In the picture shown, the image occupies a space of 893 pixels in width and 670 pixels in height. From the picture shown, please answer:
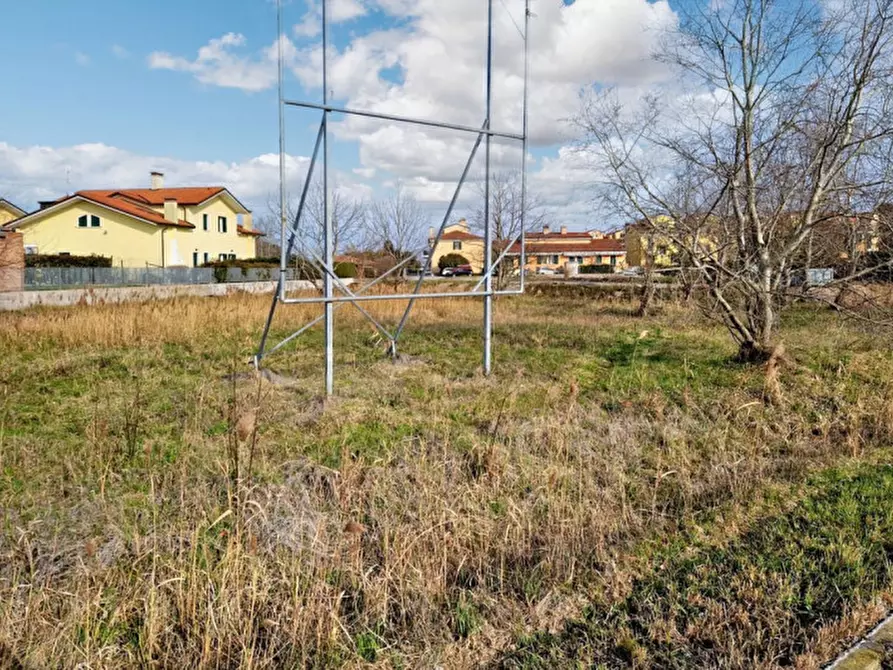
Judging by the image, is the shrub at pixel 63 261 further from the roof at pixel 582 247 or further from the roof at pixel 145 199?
the roof at pixel 582 247

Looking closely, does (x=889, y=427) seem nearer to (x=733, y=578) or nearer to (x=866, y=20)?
(x=733, y=578)

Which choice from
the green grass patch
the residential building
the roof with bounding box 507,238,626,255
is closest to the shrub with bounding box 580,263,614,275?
the residential building

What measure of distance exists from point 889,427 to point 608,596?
4.52 meters

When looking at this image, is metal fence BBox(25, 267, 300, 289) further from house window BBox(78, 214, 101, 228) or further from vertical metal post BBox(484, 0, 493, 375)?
vertical metal post BBox(484, 0, 493, 375)

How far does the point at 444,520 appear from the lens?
360cm

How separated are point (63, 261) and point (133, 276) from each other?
3893 mm

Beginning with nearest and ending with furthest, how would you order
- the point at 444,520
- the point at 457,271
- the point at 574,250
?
the point at 444,520 → the point at 457,271 → the point at 574,250

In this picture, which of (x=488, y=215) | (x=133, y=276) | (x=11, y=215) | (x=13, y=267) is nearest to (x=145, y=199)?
(x=11, y=215)

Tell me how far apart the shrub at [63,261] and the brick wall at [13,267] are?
6067 millimetres

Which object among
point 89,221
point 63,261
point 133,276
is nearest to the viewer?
point 133,276

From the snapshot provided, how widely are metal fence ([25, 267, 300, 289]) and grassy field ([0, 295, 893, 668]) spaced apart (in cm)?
1934

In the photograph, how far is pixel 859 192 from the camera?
773 cm

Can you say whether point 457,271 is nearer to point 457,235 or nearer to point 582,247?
point 457,235

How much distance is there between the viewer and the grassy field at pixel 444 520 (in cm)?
264
